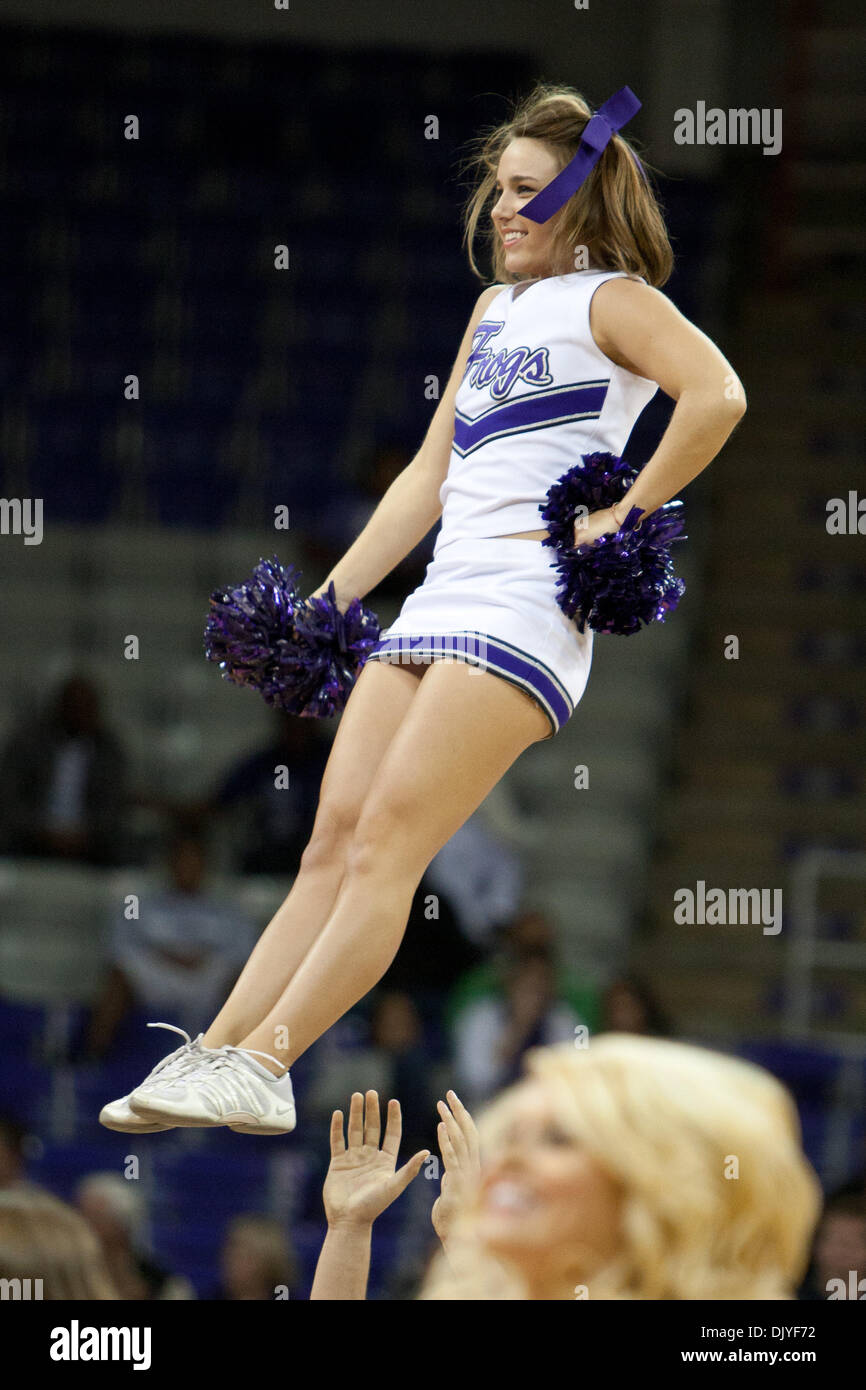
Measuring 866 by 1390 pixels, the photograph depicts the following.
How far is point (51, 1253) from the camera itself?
2402 millimetres

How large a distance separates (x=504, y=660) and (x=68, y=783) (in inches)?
179

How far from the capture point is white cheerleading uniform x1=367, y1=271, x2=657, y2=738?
277cm

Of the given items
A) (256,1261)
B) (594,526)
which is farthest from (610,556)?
(256,1261)

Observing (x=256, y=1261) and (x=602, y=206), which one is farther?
(x=256, y=1261)

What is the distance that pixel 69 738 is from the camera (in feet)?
23.1

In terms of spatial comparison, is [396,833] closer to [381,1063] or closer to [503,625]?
→ [503,625]

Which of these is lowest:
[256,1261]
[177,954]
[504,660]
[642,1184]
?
[256,1261]

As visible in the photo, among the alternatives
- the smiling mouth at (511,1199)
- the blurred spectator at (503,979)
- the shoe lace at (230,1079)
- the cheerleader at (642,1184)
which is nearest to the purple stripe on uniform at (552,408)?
the shoe lace at (230,1079)

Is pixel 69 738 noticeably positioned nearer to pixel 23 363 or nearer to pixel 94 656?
pixel 94 656

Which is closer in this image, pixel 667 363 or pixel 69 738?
pixel 667 363

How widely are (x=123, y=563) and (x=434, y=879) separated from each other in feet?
8.44

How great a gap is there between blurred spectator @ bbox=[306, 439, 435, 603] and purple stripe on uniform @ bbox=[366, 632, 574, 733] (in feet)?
11.1
